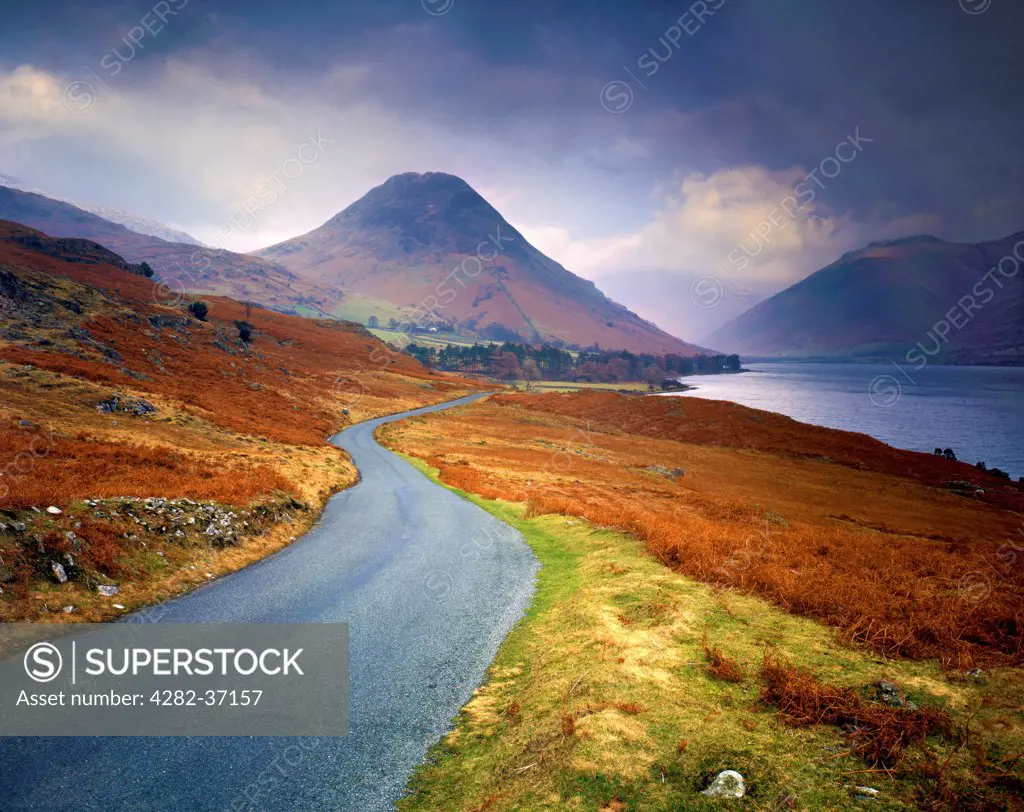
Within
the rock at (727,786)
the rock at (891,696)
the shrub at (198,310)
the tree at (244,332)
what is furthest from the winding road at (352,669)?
the shrub at (198,310)

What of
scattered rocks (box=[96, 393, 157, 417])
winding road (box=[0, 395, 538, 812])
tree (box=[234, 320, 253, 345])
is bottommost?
winding road (box=[0, 395, 538, 812])

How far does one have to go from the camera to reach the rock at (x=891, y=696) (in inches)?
256

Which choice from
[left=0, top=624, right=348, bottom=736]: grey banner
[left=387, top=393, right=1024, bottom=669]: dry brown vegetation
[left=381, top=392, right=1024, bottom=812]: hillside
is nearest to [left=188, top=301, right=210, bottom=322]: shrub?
[left=387, top=393, right=1024, bottom=669]: dry brown vegetation

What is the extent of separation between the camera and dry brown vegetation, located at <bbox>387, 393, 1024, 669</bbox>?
9.43 m

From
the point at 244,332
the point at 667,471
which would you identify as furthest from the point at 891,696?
the point at 244,332

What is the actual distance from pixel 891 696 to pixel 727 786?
3.14m

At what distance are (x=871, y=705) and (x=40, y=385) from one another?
42.5 metres

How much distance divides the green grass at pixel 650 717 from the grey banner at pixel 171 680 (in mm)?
2816

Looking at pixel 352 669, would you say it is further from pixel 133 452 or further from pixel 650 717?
pixel 133 452

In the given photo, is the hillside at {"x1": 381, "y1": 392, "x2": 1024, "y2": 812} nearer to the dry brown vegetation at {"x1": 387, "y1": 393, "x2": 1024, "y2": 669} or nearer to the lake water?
the dry brown vegetation at {"x1": 387, "y1": 393, "x2": 1024, "y2": 669}

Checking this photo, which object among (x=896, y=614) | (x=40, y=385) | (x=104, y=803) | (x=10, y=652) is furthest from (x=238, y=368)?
(x=896, y=614)

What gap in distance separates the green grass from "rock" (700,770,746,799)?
103 millimetres

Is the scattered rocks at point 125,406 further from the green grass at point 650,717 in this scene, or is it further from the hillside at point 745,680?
the green grass at point 650,717

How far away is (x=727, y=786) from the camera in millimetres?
5551
